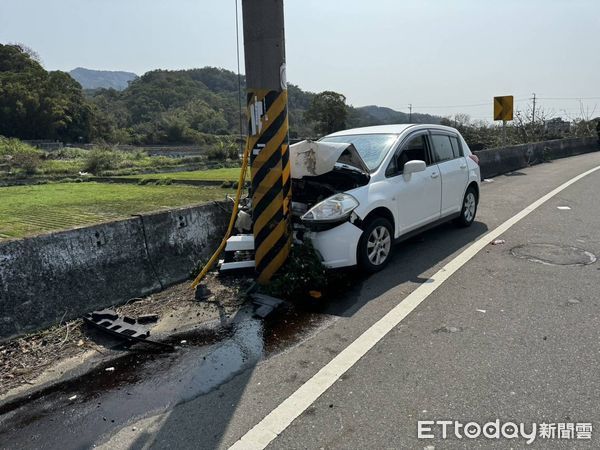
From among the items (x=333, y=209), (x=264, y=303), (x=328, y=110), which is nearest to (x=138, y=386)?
(x=264, y=303)

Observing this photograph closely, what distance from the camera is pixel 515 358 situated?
3.55m

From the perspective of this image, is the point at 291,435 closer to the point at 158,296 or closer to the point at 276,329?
the point at 276,329

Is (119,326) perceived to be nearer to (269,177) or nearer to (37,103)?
(269,177)

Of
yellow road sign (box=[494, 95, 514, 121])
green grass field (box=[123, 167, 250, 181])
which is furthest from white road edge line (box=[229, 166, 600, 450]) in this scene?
green grass field (box=[123, 167, 250, 181])

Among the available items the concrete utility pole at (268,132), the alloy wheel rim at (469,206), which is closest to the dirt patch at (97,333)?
the concrete utility pole at (268,132)

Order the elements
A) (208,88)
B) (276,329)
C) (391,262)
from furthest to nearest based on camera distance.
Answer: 1. (208,88)
2. (391,262)
3. (276,329)

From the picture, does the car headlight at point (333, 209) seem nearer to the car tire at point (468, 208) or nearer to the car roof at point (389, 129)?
the car roof at point (389, 129)

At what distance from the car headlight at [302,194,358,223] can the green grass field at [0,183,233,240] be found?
13.4 feet

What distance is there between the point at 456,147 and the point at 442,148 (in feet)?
1.83

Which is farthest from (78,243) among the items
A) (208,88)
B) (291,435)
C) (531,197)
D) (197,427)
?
(208,88)

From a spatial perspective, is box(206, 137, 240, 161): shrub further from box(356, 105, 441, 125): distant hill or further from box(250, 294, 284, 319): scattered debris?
box(250, 294, 284, 319): scattered debris

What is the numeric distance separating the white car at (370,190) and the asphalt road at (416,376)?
55 cm

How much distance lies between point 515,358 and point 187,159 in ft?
112

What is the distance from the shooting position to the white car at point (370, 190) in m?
5.43
